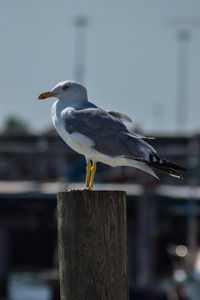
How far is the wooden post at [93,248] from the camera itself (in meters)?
4.00

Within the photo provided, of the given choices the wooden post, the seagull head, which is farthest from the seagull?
the wooden post

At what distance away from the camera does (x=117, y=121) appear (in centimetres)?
512

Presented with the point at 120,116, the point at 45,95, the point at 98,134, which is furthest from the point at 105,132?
the point at 45,95

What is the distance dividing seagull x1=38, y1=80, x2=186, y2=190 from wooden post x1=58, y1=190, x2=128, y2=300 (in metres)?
0.77

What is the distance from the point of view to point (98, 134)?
201 inches

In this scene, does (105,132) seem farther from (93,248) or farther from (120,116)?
(93,248)

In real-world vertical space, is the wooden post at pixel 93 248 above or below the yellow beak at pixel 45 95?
below

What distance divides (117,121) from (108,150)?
20cm

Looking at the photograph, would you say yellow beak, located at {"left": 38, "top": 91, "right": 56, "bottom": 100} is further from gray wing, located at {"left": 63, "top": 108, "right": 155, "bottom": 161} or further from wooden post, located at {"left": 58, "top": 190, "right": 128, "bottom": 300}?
wooden post, located at {"left": 58, "top": 190, "right": 128, "bottom": 300}

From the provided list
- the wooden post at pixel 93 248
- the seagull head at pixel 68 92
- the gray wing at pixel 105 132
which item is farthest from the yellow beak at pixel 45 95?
the wooden post at pixel 93 248

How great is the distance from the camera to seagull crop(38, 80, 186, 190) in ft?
16.2

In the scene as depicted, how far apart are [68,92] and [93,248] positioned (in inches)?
64.8

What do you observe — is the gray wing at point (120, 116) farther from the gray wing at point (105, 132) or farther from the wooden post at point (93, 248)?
the wooden post at point (93, 248)

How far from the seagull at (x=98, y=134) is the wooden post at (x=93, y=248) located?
0.77 meters
